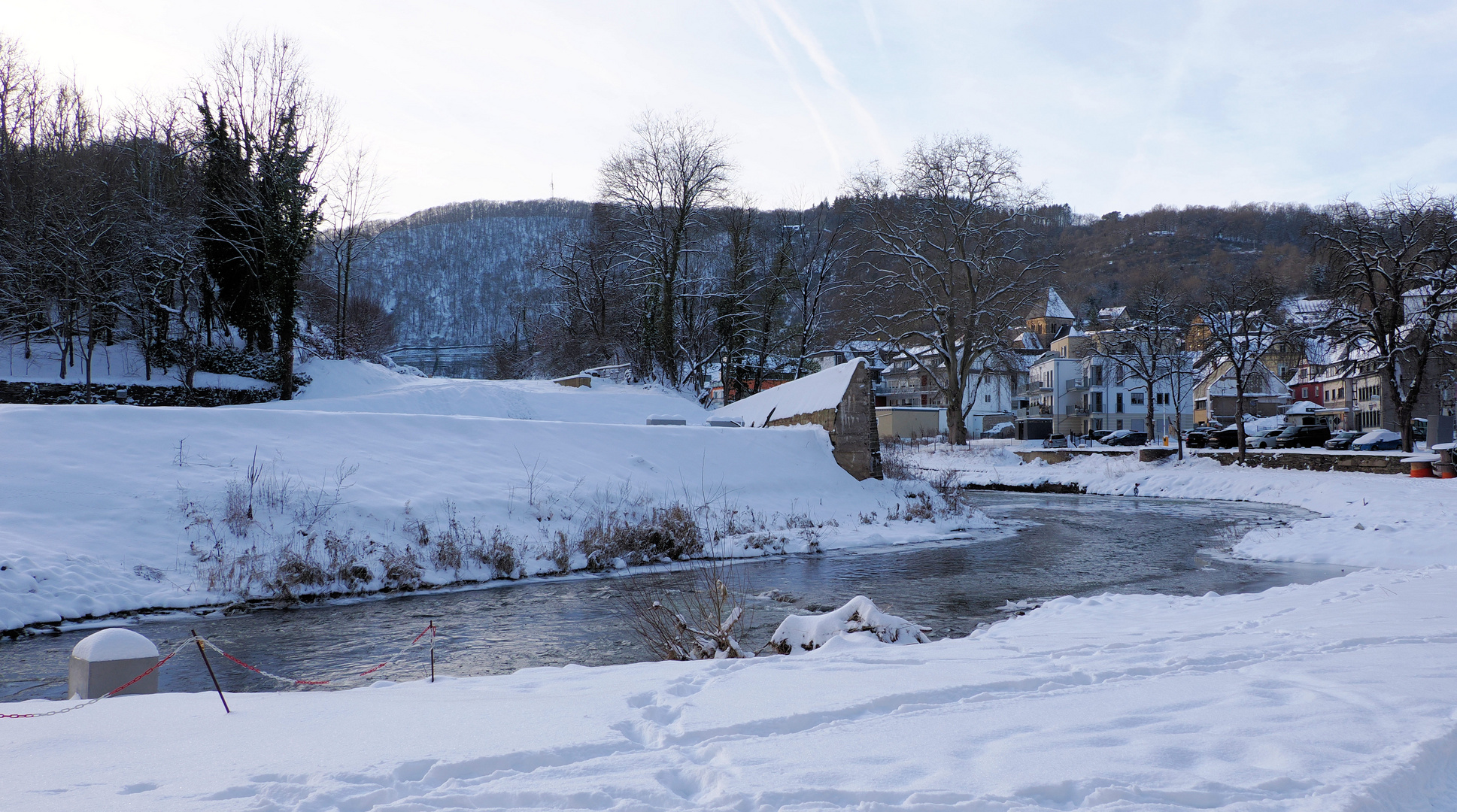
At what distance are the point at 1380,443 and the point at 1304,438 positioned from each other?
5.27m

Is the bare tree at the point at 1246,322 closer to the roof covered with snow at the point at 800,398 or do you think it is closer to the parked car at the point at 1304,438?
the parked car at the point at 1304,438

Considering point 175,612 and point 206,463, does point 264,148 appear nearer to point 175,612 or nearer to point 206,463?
point 206,463

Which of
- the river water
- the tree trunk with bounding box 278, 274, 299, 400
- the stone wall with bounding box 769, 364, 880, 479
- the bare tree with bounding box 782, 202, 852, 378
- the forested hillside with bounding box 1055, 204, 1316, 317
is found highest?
the forested hillside with bounding box 1055, 204, 1316, 317

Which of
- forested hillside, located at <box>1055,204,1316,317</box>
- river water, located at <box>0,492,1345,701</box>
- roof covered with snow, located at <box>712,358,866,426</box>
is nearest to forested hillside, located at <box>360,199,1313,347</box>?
forested hillside, located at <box>1055,204,1316,317</box>

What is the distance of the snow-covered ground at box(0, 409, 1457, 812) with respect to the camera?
311 cm

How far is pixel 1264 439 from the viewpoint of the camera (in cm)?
4209

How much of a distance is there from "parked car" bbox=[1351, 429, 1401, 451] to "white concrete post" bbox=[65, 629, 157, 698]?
43323 millimetres

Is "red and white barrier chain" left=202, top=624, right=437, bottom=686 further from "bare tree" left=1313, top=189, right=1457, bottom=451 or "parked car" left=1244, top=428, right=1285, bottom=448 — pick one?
"parked car" left=1244, top=428, right=1285, bottom=448

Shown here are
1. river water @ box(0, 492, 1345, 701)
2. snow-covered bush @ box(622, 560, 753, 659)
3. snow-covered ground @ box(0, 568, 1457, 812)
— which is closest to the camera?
snow-covered ground @ box(0, 568, 1457, 812)

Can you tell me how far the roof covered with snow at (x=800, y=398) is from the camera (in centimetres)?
2248

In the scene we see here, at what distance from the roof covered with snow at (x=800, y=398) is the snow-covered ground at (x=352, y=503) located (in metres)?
2.82

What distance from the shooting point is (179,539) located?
11.2 metres

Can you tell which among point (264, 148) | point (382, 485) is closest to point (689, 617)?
point (382, 485)

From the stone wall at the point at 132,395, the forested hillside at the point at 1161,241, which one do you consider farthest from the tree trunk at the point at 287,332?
the forested hillside at the point at 1161,241
